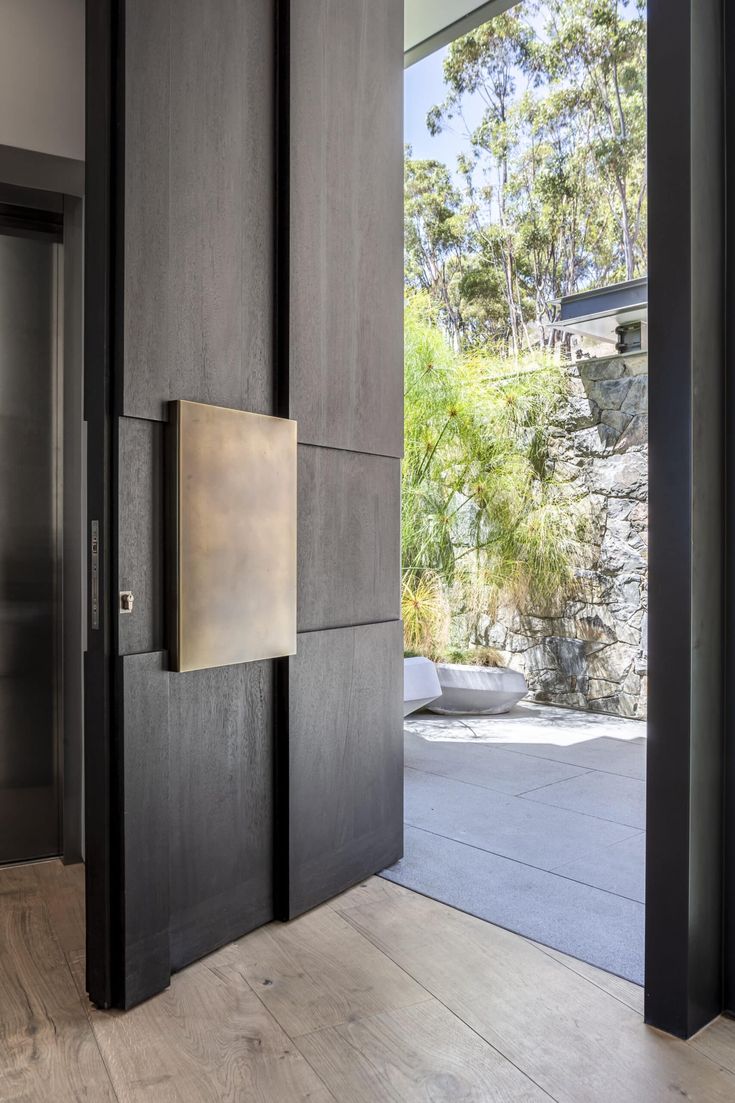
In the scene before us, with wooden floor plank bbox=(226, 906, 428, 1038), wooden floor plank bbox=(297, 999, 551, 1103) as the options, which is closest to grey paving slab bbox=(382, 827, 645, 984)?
wooden floor plank bbox=(226, 906, 428, 1038)

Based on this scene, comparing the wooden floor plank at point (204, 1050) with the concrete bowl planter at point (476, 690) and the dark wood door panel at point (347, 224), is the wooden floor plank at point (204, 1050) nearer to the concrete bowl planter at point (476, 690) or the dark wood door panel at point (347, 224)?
the dark wood door panel at point (347, 224)

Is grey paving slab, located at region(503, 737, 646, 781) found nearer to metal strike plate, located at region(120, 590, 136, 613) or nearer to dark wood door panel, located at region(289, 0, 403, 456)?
dark wood door panel, located at region(289, 0, 403, 456)

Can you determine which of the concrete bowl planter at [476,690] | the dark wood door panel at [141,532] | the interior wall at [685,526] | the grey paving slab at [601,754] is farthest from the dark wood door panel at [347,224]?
the concrete bowl planter at [476,690]

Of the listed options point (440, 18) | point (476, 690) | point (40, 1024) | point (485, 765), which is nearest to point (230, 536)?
point (40, 1024)

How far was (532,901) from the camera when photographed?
2268 mm

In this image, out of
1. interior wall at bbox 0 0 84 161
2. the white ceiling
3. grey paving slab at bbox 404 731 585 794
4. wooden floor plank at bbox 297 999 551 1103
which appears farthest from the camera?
grey paving slab at bbox 404 731 585 794

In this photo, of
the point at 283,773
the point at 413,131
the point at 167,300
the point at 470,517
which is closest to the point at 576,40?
the point at 413,131

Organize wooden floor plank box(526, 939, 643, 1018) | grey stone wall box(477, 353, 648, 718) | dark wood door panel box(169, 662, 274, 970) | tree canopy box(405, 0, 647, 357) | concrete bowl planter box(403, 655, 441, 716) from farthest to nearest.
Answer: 1. tree canopy box(405, 0, 647, 357)
2. grey stone wall box(477, 353, 648, 718)
3. concrete bowl planter box(403, 655, 441, 716)
4. dark wood door panel box(169, 662, 274, 970)
5. wooden floor plank box(526, 939, 643, 1018)

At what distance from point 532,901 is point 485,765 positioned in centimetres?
157

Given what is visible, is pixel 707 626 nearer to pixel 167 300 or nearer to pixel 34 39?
pixel 167 300

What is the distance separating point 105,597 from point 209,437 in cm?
44

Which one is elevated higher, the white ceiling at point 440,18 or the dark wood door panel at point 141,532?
the white ceiling at point 440,18

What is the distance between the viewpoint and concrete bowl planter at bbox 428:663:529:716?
5.23 m

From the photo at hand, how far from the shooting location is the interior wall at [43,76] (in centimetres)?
233
